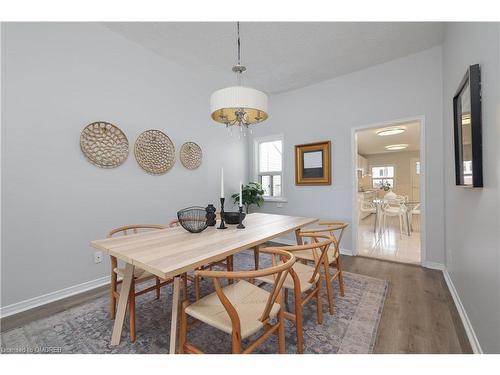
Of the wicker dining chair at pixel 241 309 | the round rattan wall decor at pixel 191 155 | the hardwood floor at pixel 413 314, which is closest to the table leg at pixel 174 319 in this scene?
the wicker dining chair at pixel 241 309

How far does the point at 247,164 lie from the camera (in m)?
4.51

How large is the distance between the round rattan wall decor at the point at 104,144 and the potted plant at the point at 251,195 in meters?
1.99

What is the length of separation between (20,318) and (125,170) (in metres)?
1.53

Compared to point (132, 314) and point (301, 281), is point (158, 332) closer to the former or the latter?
point (132, 314)

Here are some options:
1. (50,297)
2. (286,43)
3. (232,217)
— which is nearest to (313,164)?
(286,43)

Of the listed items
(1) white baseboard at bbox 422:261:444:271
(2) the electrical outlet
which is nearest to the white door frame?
(1) white baseboard at bbox 422:261:444:271

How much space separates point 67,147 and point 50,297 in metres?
1.40

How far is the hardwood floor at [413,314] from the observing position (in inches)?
57.5

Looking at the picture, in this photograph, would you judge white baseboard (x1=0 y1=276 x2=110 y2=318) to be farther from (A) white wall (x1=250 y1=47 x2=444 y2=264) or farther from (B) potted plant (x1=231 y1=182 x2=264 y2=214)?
(A) white wall (x1=250 y1=47 x2=444 y2=264)

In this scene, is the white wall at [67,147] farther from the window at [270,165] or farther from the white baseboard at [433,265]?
the white baseboard at [433,265]

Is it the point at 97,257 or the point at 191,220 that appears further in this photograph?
the point at 97,257

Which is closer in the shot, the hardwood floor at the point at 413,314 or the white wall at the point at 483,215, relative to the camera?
the white wall at the point at 483,215

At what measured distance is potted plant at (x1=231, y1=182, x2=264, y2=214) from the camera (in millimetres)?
4035

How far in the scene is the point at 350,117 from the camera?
3.40 m
